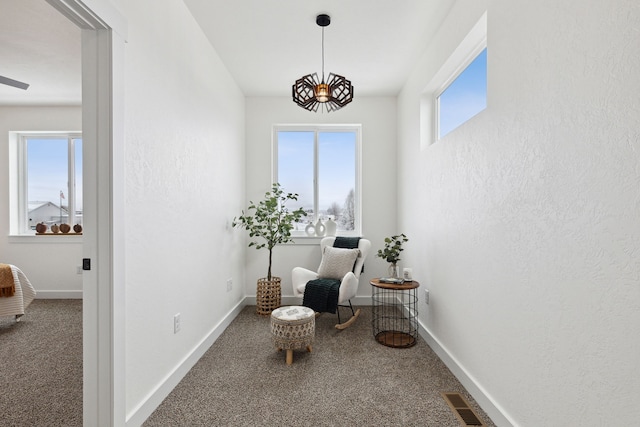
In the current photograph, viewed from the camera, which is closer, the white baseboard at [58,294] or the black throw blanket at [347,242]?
the black throw blanket at [347,242]

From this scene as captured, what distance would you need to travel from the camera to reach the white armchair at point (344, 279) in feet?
11.3

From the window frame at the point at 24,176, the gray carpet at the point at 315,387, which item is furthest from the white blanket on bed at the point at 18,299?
the gray carpet at the point at 315,387

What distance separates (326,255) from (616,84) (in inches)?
120

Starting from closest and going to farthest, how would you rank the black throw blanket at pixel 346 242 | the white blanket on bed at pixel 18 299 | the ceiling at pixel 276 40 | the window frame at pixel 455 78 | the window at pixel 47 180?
the window frame at pixel 455 78 → the ceiling at pixel 276 40 → the white blanket on bed at pixel 18 299 → the black throw blanket at pixel 346 242 → the window at pixel 47 180

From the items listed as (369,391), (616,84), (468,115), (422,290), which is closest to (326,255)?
(422,290)

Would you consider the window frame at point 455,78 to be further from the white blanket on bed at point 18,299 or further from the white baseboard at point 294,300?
the white blanket on bed at point 18,299

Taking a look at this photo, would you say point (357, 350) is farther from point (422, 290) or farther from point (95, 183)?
point (95, 183)

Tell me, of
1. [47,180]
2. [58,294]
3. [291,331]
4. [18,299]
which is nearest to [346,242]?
[291,331]

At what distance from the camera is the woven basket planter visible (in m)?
3.78

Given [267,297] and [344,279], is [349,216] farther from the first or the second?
[267,297]

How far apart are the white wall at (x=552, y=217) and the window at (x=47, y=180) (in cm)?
501

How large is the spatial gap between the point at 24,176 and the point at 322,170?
4.08 m

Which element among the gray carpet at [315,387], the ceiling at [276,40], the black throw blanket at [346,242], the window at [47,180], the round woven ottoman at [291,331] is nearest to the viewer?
the gray carpet at [315,387]

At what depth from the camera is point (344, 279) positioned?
3.45 meters
